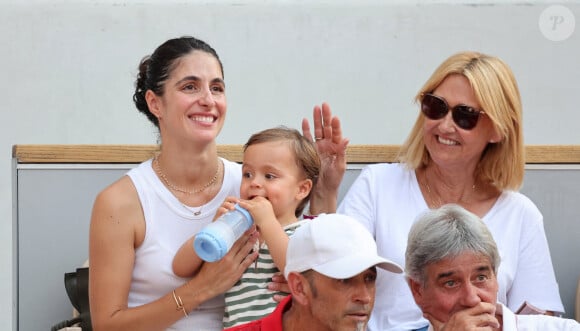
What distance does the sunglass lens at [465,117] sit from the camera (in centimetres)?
359

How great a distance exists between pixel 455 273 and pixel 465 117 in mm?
843

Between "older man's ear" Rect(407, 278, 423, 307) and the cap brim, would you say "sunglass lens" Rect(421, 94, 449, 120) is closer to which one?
"older man's ear" Rect(407, 278, 423, 307)

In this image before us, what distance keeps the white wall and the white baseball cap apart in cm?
272

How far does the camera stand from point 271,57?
5.59 meters

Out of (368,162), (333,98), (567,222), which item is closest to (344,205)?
(368,162)

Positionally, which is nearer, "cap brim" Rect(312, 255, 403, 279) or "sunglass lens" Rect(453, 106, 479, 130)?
"cap brim" Rect(312, 255, 403, 279)

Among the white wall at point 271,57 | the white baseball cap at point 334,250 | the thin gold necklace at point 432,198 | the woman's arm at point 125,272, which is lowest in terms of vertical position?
the woman's arm at point 125,272

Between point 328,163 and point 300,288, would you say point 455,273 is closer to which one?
point 300,288

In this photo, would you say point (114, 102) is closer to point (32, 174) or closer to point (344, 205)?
point (32, 174)

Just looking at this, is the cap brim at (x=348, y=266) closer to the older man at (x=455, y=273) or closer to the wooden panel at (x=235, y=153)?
the older man at (x=455, y=273)

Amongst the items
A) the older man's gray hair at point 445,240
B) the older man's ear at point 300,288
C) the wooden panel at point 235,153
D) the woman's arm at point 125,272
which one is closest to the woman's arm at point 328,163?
the wooden panel at point 235,153

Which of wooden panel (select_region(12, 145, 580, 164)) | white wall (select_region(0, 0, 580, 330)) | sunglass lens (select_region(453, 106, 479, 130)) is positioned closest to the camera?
sunglass lens (select_region(453, 106, 479, 130))

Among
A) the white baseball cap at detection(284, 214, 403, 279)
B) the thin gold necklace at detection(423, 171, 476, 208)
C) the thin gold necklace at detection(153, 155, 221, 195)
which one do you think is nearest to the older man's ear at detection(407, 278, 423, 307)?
the white baseball cap at detection(284, 214, 403, 279)

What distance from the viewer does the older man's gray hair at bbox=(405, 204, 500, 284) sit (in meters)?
2.90
